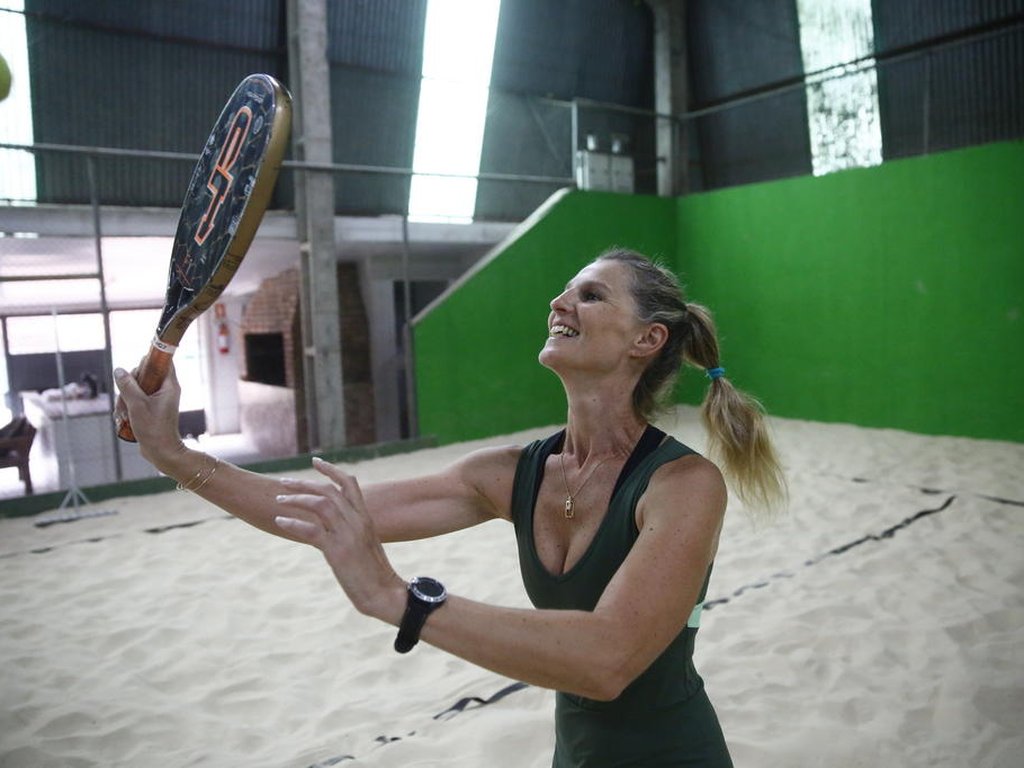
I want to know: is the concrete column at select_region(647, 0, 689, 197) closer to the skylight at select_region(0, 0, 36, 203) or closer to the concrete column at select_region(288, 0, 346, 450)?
the concrete column at select_region(288, 0, 346, 450)

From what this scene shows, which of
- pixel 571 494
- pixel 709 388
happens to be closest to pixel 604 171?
pixel 709 388

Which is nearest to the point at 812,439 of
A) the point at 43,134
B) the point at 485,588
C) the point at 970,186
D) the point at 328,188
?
the point at 970,186

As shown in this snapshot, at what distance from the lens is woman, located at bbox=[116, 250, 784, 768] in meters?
0.99

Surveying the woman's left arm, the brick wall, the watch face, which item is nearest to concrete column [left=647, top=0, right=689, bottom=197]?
the brick wall

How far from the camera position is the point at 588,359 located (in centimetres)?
147

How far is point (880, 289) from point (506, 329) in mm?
3451

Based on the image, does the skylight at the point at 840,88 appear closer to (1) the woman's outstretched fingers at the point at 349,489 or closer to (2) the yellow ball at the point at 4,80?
(2) the yellow ball at the point at 4,80

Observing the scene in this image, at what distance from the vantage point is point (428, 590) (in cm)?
100

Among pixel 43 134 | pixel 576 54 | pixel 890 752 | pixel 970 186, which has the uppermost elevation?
pixel 576 54

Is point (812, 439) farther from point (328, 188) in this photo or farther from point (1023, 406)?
point (328, 188)

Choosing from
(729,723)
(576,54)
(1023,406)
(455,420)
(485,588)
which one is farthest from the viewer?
(576,54)

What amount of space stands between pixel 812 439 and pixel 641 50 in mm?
5788

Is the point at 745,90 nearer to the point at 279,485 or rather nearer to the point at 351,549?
the point at 279,485

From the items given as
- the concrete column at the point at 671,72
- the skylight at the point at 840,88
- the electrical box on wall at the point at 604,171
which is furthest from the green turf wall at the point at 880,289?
the skylight at the point at 840,88
